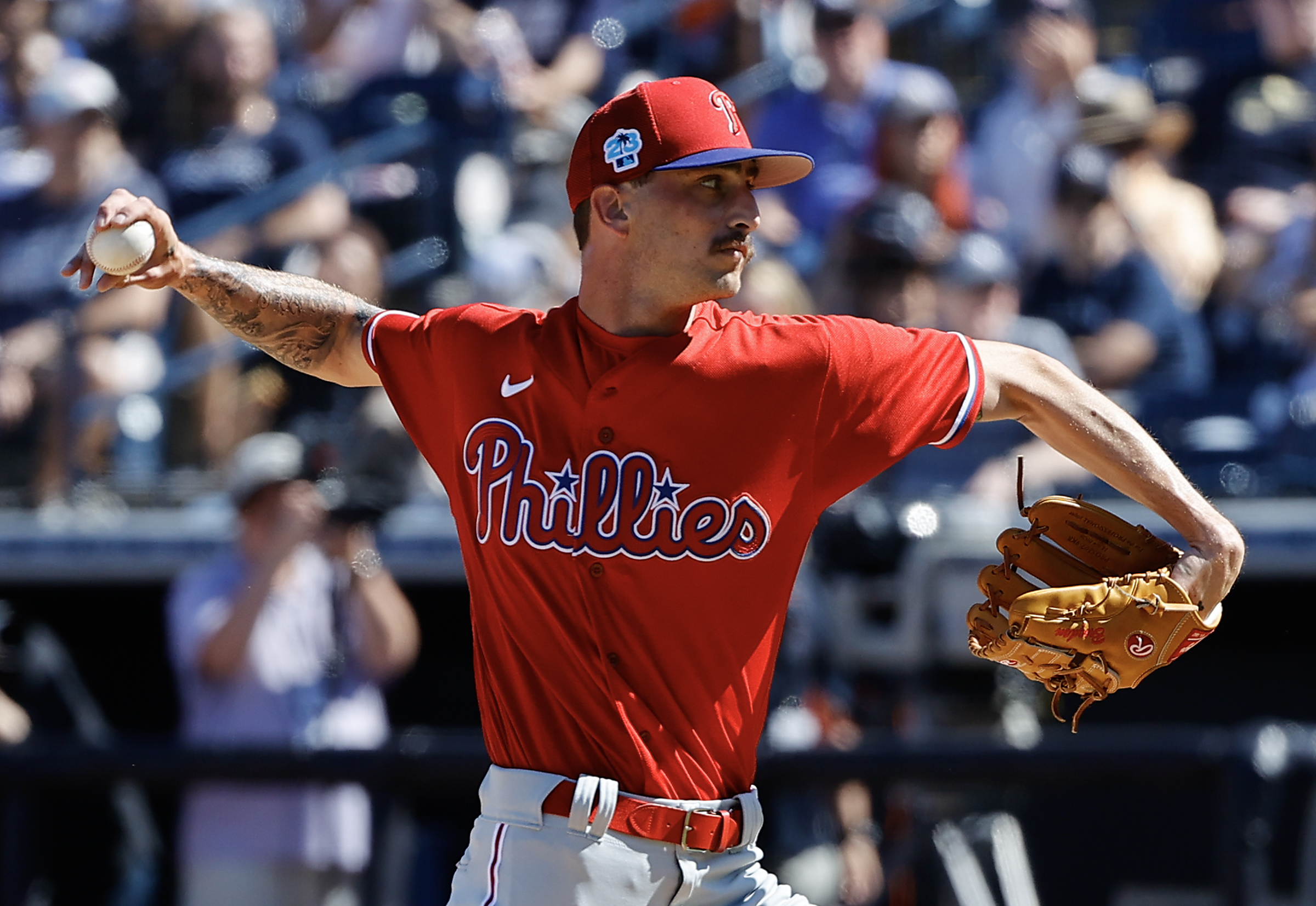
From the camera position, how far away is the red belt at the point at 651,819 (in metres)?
2.49

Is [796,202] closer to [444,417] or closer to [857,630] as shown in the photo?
[857,630]

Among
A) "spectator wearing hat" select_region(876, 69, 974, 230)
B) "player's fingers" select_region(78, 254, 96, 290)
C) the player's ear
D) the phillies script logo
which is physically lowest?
the phillies script logo

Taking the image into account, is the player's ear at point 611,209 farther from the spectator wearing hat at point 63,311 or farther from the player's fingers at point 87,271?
the spectator wearing hat at point 63,311

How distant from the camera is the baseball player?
252 cm

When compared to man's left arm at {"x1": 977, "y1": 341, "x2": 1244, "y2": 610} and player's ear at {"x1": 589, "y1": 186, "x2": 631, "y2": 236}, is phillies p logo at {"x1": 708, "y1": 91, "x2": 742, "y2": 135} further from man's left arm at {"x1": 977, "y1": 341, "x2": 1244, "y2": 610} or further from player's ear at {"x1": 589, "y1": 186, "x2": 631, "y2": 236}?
man's left arm at {"x1": 977, "y1": 341, "x2": 1244, "y2": 610}

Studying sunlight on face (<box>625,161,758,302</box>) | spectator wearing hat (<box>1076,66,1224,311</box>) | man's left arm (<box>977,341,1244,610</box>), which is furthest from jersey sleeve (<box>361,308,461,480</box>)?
spectator wearing hat (<box>1076,66,1224,311</box>)

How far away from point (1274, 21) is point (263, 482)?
4.30m

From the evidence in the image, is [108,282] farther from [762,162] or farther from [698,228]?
[762,162]

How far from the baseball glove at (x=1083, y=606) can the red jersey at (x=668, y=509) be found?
27 cm

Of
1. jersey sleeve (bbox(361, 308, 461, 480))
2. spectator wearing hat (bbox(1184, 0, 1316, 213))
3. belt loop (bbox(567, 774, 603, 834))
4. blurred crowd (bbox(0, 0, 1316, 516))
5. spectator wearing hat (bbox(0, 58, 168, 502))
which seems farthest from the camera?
spectator wearing hat (bbox(1184, 0, 1316, 213))

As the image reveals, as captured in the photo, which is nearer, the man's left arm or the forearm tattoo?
the man's left arm


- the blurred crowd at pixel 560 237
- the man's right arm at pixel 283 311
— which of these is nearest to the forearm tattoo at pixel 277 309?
the man's right arm at pixel 283 311

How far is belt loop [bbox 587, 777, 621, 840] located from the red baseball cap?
91cm

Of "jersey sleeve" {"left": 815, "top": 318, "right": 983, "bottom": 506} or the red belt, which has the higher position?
"jersey sleeve" {"left": 815, "top": 318, "right": 983, "bottom": 506}
